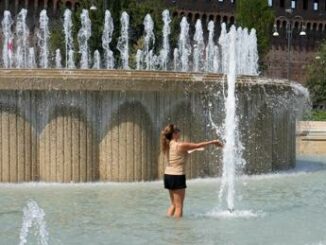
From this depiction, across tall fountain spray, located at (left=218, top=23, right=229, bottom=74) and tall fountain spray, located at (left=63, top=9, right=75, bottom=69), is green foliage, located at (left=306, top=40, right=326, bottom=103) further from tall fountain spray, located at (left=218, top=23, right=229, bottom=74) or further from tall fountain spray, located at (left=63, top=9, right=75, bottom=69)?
tall fountain spray, located at (left=63, top=9, right=75, bottom=69)

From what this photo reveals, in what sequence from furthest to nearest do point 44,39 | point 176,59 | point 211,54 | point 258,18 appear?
1. point 211,54
2. point 258,18
3. point 44,39
4. point 176,59

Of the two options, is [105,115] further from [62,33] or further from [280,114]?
[62,33]

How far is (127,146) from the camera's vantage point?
37.7 ft

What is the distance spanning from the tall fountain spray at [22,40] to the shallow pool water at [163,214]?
27.5m

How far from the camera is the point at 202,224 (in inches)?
313

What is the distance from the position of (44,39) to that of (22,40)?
1699 millimetres

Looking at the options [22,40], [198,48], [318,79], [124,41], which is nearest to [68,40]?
[124,41]

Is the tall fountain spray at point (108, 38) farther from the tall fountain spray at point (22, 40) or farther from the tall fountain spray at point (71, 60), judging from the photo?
the tall fountain spray at point (22, 40)

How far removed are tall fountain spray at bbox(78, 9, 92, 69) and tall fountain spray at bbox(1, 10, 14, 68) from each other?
456cm

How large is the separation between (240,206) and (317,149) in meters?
11.9

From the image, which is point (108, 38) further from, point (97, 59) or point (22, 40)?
point (22, 40)

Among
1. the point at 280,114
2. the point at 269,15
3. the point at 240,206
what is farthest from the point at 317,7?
the point at 240,206

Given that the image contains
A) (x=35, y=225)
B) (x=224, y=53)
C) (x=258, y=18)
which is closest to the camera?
(x=35, y=225)

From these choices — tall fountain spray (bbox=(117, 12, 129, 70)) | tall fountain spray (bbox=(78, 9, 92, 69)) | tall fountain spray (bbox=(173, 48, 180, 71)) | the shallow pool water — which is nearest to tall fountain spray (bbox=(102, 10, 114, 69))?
tall fountain spray (bbox=(117, 12, 129, 70))
